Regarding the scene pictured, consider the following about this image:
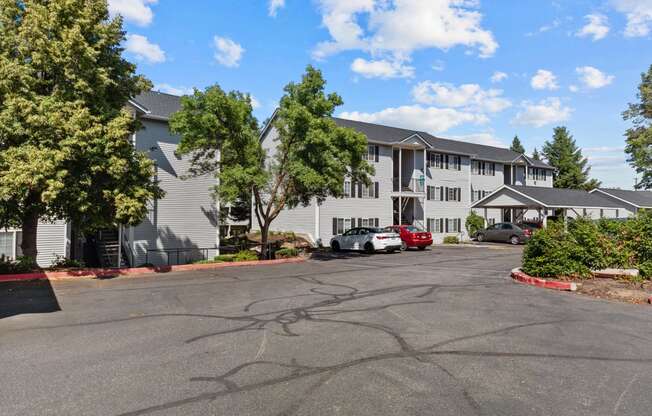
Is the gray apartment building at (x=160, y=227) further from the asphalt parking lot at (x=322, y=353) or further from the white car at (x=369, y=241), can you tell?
the asphalt parking lot at (x=322, y=353)

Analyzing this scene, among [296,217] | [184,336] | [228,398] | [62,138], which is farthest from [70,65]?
[296,217]

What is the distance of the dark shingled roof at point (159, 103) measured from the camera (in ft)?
69.4

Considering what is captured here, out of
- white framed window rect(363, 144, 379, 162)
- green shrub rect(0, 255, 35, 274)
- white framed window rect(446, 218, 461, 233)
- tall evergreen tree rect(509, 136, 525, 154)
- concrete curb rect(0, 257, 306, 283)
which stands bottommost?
concrete curb rect(0, 257, 306, 283)

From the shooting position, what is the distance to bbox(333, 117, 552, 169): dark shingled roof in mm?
35819

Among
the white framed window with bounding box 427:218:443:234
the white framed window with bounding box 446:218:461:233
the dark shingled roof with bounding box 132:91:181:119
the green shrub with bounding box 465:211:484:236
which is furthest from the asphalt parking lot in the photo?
the green shrub with bounding box 465:211:484:236

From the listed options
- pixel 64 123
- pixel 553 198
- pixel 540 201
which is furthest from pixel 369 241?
pixel 553 198

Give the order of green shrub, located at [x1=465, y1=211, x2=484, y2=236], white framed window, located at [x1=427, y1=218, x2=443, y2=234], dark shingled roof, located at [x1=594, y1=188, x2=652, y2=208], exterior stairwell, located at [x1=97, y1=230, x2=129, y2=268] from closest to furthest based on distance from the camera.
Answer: exterior stairwell, located at [x1=97, y1=230, x2=129, y2=268] → white framed window, located at [x1=427, y1=218, x2=443, y2=234] → green shrub, located at [x1=465, y1=211, x2=484, y2=236] → dark shingled roof, located at [x1=594, y1=188, x2=652, y2=208]

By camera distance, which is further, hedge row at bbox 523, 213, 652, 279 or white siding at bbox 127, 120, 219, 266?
white siding at bbox 127, 120, 219, 266

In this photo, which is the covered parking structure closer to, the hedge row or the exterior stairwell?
the hedge row

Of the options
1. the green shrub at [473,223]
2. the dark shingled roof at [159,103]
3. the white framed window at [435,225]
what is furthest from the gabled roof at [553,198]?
the dark shingled roof at [159,103]

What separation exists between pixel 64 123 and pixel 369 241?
56.2 ft

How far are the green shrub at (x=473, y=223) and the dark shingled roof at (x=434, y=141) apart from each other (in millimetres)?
6134

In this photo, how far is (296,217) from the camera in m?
33.4

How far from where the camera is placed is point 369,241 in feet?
84.7
